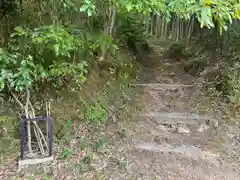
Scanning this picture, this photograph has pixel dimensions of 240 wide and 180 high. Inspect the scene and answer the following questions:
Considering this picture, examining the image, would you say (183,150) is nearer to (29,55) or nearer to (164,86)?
(164,86)

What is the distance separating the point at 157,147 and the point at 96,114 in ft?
→ 3.30

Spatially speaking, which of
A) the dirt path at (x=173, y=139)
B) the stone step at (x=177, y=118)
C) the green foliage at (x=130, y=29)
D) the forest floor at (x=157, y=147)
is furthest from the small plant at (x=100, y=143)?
the green foliage at (x=130, y=29)

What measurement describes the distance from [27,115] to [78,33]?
112 cm

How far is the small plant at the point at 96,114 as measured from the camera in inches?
147

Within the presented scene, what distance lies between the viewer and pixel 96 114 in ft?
12.5

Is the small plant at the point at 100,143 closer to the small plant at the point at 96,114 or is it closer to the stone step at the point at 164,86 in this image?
the small plant at the point at 96,114

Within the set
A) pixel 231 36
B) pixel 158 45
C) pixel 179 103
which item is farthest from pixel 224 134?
pixel 158 45

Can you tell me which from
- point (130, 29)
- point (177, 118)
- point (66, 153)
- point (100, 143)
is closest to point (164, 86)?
point (177, 118)

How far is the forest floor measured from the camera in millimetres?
2943

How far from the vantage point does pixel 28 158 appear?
2875 mm

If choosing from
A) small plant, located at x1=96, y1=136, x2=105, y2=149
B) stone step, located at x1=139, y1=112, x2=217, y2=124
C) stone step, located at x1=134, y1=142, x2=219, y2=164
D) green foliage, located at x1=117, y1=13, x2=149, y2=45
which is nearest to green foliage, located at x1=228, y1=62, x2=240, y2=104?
stone step, located at x1=139, y1=112, x2=217, y2=124

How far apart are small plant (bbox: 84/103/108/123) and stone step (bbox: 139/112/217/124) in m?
0.65

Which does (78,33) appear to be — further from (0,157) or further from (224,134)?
(224,134)

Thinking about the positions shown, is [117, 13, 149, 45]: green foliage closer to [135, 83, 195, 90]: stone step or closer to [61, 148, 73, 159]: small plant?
[135, 83, 195, 90]: stone step
